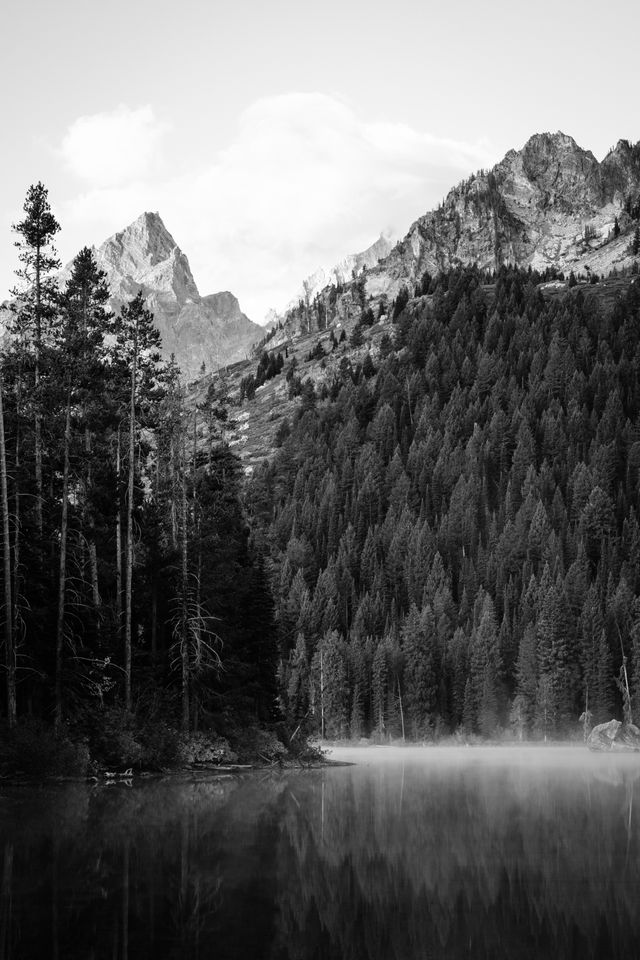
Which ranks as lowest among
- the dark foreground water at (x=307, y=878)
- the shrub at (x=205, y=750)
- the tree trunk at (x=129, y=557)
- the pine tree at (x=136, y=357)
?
the shrub at (x=205, y=750)

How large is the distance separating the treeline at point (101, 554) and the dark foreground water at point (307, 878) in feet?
23.2

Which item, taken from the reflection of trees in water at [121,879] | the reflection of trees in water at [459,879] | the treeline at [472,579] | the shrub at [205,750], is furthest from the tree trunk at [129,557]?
the treeline at [472,579]

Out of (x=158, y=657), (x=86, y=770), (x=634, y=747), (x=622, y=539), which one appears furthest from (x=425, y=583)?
(x=86, y=770)

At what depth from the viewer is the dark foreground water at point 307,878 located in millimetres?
12766

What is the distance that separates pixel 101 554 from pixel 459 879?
107 feet

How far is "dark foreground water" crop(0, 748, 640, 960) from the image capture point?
12.8 m

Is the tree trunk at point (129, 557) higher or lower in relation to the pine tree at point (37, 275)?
lower

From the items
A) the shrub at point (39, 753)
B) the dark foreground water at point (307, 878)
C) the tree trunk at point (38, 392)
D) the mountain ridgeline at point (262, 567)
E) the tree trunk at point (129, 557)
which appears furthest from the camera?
the tree trunk at point (38, 392)

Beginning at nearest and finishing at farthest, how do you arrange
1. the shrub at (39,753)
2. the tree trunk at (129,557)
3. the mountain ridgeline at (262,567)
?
the shrub at (39,753), the mountain ridgeline at (262,567), the tree trunk at (129,557)

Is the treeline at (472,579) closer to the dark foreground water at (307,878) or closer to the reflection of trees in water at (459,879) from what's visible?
the reflection of trees in water at (459,879)

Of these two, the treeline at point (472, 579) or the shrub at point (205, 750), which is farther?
the treeline at point (472, 579)

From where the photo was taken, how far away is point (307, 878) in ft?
56.1

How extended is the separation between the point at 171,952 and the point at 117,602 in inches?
1208

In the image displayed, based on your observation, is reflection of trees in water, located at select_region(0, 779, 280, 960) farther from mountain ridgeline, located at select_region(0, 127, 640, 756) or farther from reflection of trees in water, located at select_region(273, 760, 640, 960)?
mountain ridgeline, located at select_region(0, 127, 640, 756)
